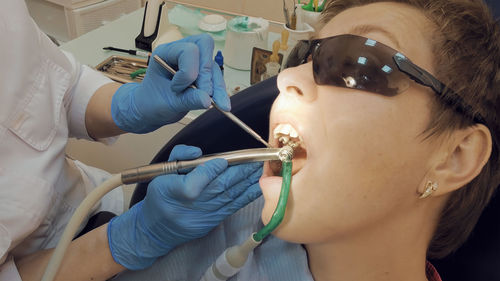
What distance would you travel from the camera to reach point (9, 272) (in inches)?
36.3

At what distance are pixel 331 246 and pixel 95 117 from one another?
2.86ft

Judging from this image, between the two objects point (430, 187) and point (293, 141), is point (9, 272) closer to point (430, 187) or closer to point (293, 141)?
point (293, 141)

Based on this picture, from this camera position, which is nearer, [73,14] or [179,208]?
[179,208]

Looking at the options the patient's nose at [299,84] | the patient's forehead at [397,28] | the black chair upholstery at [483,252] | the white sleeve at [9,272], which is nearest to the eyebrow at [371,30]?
the patient's forehead at [397,28]

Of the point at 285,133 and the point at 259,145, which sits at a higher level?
the point at 285,133

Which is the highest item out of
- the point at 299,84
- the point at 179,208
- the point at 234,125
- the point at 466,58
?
the point at 466,58

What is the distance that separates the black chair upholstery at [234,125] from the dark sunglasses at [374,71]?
0.95 ft

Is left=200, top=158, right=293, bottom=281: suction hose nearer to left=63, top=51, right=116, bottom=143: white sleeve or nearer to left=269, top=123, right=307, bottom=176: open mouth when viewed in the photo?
→ left=269, top=123, right=307, bottom=176: open mouth

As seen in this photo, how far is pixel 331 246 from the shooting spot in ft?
2.76

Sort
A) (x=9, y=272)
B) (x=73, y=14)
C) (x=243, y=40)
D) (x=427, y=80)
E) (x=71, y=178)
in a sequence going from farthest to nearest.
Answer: (x=73, y=14) → (x=243, y=40) → (x=71, y=178) → (x=9, y=272) → (x=427, y=80)

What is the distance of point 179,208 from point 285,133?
→ 0.35m

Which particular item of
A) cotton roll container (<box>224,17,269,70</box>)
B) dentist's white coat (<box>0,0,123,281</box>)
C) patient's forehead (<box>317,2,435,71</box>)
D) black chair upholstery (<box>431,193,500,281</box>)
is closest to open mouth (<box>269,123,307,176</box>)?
patient's forehead (<box>317,2,435,71</box>)

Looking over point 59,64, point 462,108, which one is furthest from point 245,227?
point 59,64

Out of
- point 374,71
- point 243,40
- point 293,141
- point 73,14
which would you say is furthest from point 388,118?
point 73,14
